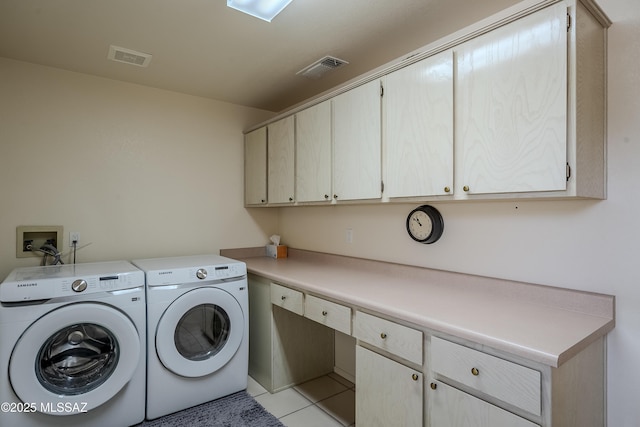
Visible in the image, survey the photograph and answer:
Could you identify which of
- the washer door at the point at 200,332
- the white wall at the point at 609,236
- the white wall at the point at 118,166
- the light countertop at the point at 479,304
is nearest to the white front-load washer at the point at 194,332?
the washer door at the point at 200,332

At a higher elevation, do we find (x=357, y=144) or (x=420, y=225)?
(x=357, y=144)

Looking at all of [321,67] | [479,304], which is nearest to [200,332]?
[479,304]

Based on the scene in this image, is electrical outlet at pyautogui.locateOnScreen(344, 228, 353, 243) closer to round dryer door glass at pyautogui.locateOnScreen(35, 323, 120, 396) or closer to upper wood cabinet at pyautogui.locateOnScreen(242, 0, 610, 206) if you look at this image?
upper wood cabinet at pyautogui.locateOnScreen(242, 0, 610, 206)

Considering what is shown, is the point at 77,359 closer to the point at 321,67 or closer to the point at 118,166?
the point at 118,166

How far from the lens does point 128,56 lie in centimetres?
232

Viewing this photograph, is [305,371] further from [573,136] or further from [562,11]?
[562,11]

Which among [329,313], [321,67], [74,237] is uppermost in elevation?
[321,67]

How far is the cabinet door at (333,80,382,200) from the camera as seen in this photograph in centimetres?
206

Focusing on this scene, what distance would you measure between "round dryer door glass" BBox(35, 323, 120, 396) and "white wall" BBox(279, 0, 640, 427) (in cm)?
214

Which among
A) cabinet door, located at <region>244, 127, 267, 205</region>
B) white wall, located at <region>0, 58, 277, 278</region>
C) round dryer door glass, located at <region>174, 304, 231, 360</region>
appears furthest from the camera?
cabinet door, located at <region>244, 127, 267, 205</region>

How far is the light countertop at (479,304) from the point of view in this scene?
1.20m

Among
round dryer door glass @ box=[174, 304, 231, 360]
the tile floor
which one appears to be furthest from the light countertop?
the tile floor

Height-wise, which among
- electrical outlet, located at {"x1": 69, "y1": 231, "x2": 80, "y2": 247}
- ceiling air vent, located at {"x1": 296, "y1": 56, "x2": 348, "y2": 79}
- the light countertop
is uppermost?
ceiling air vent, located at {"x1": 296, "y1": 56, "x2": 348, "y2": 79}

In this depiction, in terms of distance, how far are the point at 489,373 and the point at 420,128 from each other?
1172 mm
